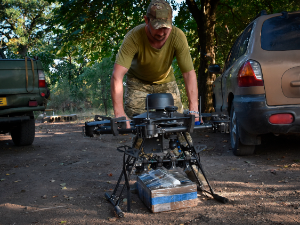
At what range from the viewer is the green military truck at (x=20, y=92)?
6332mm

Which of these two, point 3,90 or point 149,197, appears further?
point 3,90

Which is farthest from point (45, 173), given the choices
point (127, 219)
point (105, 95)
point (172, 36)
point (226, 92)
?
point (105, 95)

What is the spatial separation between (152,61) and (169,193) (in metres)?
1.48

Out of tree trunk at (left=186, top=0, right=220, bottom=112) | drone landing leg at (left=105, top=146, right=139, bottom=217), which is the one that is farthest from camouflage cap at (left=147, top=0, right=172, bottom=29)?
tree trunk at (left=186, top=0, right=220, bottom=112)

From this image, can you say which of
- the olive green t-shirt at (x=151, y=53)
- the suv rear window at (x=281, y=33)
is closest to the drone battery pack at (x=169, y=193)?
the olive green t-shirt at (x=151, y=53)

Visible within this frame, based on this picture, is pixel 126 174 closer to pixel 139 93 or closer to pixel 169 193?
pixel 169 193

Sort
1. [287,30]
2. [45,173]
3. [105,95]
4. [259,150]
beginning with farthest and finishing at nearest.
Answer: [105,95] < [259,150] < [45,173] < [287,30]

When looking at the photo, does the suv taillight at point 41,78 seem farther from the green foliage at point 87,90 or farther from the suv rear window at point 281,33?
the green foliage at point 87,90

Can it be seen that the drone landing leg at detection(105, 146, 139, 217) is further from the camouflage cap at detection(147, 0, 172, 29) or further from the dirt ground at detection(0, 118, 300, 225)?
the camouflage cap at detection(147, 0, 172, 29)

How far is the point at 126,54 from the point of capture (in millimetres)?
3334

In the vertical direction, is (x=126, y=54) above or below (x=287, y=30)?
below

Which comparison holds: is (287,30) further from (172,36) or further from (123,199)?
(123,199)

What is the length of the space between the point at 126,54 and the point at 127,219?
1.66 m

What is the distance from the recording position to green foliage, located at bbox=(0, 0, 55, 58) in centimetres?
2478
